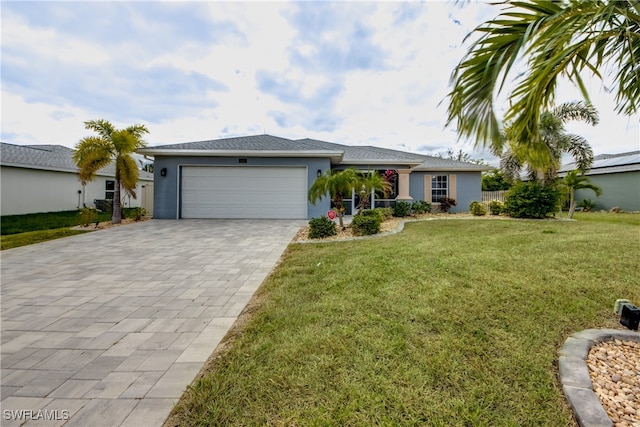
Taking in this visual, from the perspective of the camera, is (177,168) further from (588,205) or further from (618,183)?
(618,183)

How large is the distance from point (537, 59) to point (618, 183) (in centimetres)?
2182

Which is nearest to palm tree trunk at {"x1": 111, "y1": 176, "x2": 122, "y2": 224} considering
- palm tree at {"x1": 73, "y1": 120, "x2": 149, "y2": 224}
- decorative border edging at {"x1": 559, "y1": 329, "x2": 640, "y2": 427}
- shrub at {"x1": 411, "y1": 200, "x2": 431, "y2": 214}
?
palm tree at {"x1": 73, "y1": 120, "x2": 149, "y2": 224}

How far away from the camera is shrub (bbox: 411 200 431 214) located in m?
13.5

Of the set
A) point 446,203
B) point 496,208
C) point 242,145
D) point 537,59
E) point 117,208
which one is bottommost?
point 117,208

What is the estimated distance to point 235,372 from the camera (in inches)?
85.0

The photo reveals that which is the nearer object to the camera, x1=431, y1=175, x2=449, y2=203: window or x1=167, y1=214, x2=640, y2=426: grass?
x1=167, y1=214, x2=640, y2=426: grass

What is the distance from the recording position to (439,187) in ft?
50.6

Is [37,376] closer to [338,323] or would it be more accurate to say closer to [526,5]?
[338,323]

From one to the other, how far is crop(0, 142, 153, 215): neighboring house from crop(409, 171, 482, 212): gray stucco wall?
1370 cm

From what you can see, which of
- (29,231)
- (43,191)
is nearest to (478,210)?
(29,231)

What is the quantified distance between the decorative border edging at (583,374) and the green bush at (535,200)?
10677 millimetres

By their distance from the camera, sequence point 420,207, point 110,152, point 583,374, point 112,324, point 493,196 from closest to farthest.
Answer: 1. point 583,374
2. point 112,324
3. point 110,152
4. point 420,207
5. point 493,196

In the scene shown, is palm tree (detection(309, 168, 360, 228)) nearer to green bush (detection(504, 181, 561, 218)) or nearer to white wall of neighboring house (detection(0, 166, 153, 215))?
green bush (detection(504, 181, 561, 218))

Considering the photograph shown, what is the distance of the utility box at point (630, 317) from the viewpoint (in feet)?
8.85
